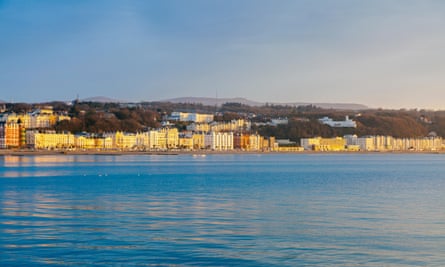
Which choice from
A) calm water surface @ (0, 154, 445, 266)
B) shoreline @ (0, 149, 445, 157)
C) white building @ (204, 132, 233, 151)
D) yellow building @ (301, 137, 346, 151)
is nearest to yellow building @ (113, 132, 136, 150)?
shoreline @ (0, 149, 445, 157)

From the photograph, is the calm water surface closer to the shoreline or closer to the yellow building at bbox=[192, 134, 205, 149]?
the shoreline

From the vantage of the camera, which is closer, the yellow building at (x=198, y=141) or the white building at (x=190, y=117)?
the yellow building at (x=198, y=141)

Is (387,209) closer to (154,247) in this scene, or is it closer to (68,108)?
(154,247)

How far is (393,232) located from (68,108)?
16681 cm

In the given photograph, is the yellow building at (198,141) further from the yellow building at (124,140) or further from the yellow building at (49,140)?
the yellow building at (49,140)

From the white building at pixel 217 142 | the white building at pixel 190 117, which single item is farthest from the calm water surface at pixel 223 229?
the white building at pixel 190 117

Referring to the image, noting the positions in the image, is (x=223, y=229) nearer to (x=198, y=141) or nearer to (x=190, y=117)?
(x=198, y=141)

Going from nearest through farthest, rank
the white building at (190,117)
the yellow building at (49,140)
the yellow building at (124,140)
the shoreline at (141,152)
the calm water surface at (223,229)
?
the calm water surface at (223,229) < the shoreline at (141,152) < the yellow building at (49,140) < the yellow building at (124,140) < the white building at (190,117)

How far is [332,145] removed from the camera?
532 ft

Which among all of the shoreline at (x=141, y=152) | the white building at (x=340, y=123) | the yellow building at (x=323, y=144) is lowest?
the shoreline at (x=141, y=152)

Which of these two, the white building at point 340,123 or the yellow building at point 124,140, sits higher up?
the white building at point 340,123

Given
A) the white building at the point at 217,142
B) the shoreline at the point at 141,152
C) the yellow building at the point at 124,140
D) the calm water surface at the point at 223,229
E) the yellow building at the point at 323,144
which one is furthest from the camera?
the yellow building at the point at 323,144

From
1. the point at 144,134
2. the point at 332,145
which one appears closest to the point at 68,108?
the point at 144,134

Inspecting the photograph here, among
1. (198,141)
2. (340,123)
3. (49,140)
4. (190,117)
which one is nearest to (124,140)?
(49,140)
